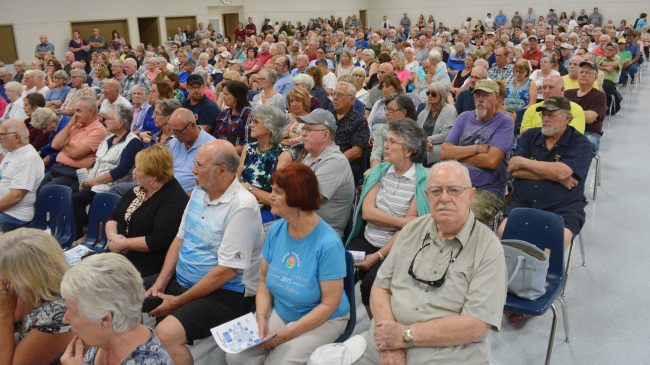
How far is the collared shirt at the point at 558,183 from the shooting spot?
3.14m

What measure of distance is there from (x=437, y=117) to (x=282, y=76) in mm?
3200

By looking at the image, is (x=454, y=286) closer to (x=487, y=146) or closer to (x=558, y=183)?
(x=558, y=183)

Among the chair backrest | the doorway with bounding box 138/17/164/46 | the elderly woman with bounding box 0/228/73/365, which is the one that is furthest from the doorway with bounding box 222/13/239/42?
the elderly woman with bounding box 0/228/73/365

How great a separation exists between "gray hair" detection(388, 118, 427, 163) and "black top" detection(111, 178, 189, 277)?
1.24 metres

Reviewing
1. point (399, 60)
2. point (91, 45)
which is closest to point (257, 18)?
point (91, 45)

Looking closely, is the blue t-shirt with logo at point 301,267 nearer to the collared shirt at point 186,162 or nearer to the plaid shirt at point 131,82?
the collared shirt at point 186,162

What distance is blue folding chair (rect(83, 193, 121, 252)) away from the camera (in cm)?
341

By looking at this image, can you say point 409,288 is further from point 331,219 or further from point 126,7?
point 126,7

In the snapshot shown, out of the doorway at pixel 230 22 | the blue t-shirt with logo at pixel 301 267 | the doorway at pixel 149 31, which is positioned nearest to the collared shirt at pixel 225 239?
the blue t-shirt with logo at pixel 301 267

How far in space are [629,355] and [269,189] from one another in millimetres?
2202

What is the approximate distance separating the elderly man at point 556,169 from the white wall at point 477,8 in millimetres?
19855

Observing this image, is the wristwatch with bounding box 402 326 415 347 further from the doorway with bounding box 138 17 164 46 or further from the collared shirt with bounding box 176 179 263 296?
the doorway with bounding box 138 17 164 46

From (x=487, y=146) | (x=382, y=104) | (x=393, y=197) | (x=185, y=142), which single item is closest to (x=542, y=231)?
(x=393, y=197)

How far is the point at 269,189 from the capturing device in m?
3.41
